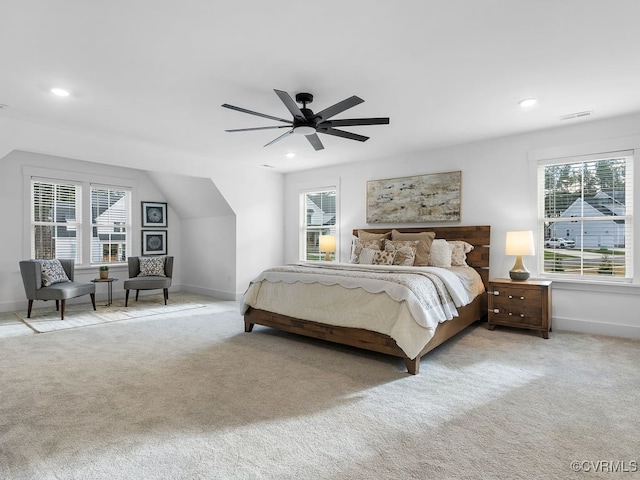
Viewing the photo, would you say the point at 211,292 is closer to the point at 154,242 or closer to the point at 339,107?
the point at 154,242

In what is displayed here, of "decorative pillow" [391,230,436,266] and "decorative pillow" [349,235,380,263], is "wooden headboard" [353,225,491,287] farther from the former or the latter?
"decorative pillow" [349,235,380,263]

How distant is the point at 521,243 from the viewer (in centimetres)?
434

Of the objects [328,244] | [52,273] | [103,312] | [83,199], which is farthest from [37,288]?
[328,244]

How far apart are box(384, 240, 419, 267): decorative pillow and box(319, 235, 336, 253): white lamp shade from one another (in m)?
1.37

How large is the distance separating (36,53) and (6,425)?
2.51 metres

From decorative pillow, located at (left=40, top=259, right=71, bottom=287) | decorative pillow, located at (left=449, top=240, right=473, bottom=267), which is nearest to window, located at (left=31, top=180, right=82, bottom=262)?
decorative pillow, located at (left=40, top=259, right=71, bottom=287)

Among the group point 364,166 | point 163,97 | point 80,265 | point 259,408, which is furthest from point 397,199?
point 80,265

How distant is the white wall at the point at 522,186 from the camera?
4055 mm

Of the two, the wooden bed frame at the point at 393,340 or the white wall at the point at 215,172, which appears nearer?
the wooden bed frame at the point at 393,340

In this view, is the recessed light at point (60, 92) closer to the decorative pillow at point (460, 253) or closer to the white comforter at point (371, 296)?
the white comforter at point (371, 296)

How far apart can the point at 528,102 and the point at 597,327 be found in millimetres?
2666

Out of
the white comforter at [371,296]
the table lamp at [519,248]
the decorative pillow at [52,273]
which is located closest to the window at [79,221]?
the decorative pillow at [52,273]

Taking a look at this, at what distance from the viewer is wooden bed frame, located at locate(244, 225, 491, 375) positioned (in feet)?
10.5

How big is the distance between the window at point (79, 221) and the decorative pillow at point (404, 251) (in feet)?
16.4
